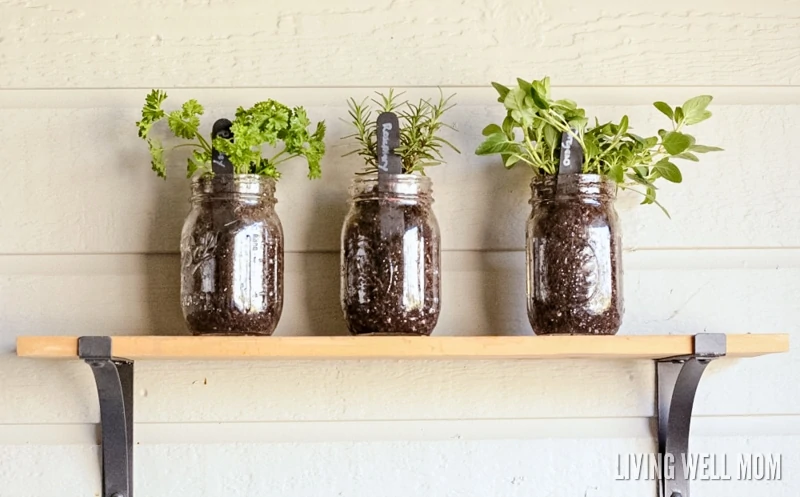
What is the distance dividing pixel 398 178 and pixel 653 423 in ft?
1.43

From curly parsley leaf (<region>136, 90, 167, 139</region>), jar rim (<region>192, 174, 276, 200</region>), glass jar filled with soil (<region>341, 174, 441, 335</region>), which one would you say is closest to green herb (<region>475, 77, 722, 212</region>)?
glass jar filled with soil (<region>341, 174, 441, 335</region>)

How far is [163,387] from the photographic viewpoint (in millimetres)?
1056

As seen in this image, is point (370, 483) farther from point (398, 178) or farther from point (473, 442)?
point (398, 178)

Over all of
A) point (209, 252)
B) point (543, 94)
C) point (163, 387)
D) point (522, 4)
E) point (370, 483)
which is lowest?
point (370, 483)

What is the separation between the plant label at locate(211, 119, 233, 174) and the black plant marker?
0.17 metres

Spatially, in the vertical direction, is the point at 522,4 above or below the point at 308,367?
above

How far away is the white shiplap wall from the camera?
3.46 ft

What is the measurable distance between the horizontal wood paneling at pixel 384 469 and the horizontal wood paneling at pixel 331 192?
24 centimetres

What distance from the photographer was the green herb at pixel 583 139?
Result: 982 millimetres

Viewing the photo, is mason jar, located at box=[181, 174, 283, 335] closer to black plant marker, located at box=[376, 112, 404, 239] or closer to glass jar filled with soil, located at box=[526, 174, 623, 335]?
black plant marker, located at box=[376, 112, 404, 239]

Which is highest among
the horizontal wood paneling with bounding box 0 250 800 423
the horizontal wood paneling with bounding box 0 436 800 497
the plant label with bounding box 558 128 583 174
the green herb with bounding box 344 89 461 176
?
the green herb with bounding box 344 89 461 176

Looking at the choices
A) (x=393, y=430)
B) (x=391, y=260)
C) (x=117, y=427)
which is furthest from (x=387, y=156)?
(x=117, y=427)

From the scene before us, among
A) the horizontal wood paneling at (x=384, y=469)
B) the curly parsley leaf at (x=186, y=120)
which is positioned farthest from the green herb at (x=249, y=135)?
the horizontal wood paneling at (x=384, y=469)

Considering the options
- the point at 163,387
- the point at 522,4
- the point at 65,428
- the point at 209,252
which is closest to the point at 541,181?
the point at 522,4
